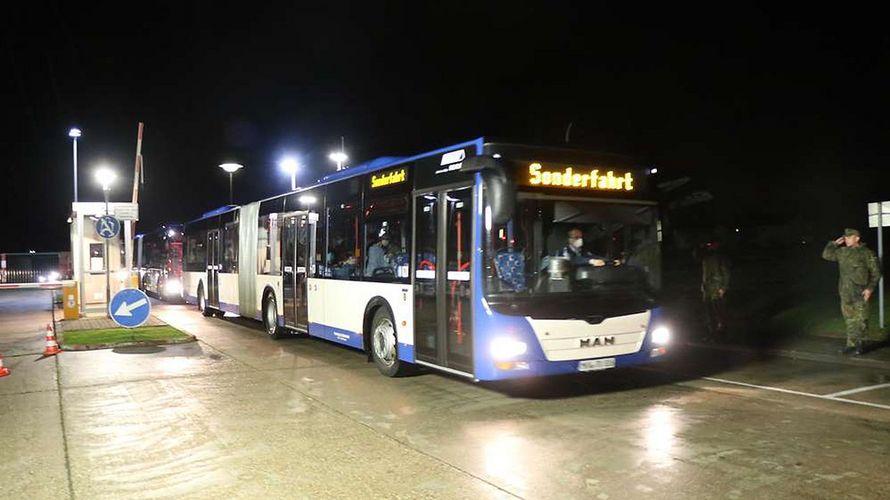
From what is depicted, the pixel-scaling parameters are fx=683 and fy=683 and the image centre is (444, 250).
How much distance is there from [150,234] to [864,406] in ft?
110

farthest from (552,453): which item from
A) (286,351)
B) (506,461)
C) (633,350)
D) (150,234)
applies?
(150,234)

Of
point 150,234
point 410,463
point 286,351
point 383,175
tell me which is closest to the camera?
point 410,463

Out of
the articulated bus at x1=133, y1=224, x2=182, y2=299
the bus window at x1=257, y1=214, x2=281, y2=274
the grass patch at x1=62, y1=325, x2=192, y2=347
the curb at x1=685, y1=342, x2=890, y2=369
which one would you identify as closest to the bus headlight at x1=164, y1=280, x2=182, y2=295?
the articulated bus at x1=133, y1=224, x2=182, y2=299

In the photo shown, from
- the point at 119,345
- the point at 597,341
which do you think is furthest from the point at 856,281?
the point at 119,345

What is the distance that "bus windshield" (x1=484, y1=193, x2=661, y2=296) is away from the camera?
25.2 feet

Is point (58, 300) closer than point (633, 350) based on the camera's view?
No

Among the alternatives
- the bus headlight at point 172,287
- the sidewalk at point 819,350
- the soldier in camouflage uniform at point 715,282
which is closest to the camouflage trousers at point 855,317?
the sidewalk at point 819,350

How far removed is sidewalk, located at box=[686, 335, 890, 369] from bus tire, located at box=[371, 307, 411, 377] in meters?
6.46

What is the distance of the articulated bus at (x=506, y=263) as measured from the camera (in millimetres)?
7664

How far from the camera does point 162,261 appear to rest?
101 feet

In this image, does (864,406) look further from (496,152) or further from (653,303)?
(496,152)

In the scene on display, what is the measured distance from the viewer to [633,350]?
8.33m

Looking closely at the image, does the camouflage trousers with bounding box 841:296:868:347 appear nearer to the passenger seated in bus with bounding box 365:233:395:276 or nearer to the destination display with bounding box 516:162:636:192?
the destination display with bounding box 516:162:636:192

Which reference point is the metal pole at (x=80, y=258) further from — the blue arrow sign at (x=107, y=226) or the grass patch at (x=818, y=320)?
the grass patch at (x=818, y=320)
